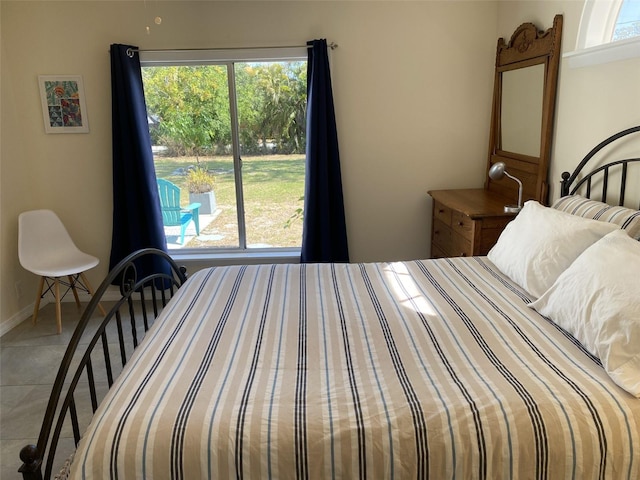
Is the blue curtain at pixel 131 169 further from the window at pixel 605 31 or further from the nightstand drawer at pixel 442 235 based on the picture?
the window at pixel 605 31

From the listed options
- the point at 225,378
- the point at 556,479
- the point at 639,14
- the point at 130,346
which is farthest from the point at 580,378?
the point at 130,346

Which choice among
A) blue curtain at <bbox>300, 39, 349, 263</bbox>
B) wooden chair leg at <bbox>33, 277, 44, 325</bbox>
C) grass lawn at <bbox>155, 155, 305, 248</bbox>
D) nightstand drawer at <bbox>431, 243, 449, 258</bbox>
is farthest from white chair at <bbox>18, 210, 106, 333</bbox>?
nightstand drawer at <bbox>431, 243, 449, 258</bbox>

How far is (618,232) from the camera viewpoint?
5.65 ft

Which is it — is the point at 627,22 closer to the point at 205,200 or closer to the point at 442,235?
the point at 442,235

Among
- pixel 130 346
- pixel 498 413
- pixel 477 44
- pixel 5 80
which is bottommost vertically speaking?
pixel 130 346

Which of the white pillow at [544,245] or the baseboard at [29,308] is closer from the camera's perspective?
the white pillow at [544,245]

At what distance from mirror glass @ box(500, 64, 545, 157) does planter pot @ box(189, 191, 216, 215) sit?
227 cm

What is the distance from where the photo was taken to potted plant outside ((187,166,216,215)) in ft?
12.4

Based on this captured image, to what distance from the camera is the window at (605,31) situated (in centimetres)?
219

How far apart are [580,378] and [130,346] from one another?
102 inches

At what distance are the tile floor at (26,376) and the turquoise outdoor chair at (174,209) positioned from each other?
100cm

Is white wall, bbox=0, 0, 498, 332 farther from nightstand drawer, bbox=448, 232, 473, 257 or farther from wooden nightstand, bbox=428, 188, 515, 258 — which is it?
nightstand drawer, bbox=448, 232, 473, 257

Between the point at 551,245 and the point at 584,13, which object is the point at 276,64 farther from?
the point at 551,245

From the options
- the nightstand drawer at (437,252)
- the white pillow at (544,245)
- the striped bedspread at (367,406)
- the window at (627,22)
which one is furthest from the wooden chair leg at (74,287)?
the window at (627,22)
